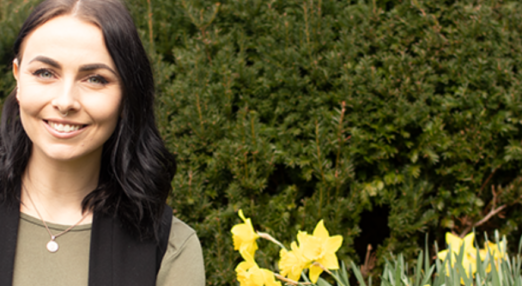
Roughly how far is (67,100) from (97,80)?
12cm

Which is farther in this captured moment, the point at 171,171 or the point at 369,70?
the point at 369,70

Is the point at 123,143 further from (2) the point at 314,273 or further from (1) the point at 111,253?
(2) the point at 314,273

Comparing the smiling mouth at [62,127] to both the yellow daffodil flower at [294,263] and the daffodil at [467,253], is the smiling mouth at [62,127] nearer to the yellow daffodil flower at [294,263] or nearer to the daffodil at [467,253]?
the yellow daffodil flower at [294,263]

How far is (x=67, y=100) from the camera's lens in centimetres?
119

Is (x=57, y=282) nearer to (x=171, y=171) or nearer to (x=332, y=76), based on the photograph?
(x=171, y=171)

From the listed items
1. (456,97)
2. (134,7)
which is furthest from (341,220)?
(134,7)

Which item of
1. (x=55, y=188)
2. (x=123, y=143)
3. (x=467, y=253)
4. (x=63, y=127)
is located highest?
(x=63, y=127)

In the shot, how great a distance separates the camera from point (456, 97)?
221 centimetres

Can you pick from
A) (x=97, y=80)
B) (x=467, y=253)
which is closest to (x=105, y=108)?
(x=97, y=80)

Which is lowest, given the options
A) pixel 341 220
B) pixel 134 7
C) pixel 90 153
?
pixel 341 220

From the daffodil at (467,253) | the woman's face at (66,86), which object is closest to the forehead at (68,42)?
the woman's face at (66,86)

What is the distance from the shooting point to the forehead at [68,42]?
3.94 ft

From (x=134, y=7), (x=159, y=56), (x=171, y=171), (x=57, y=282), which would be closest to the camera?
(x=57, y=282)

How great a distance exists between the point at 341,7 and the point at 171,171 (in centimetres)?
133
